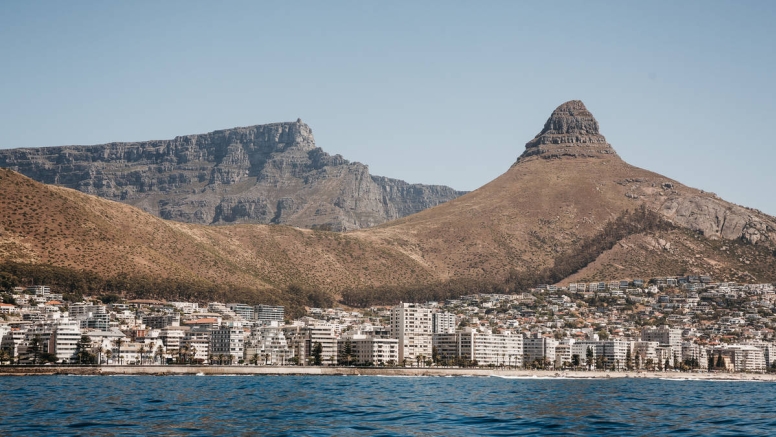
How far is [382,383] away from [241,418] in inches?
2874

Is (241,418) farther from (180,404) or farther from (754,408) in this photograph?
(754,408)

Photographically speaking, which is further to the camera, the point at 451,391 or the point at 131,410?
the point at 451,391

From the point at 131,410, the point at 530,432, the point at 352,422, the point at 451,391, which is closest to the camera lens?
the point at 530,432

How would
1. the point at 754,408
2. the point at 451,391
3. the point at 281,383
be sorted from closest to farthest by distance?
1. the point at 754,408
2. the point at 451,391
3. the point at 281,383

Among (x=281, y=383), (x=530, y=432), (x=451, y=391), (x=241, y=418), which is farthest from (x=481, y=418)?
(x=281, y=383)

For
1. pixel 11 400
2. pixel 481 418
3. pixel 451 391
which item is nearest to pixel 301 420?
pixel 481 418

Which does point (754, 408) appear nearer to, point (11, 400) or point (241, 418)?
point (241, 418)

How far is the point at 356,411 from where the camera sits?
103688mm

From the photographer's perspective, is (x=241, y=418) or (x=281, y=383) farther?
(x=281, y=383)

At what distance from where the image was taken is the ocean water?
85.4 meters

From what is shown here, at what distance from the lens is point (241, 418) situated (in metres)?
94.6

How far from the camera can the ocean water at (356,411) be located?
280 ft

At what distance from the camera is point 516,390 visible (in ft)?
495

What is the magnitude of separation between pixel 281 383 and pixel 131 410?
205 feet
